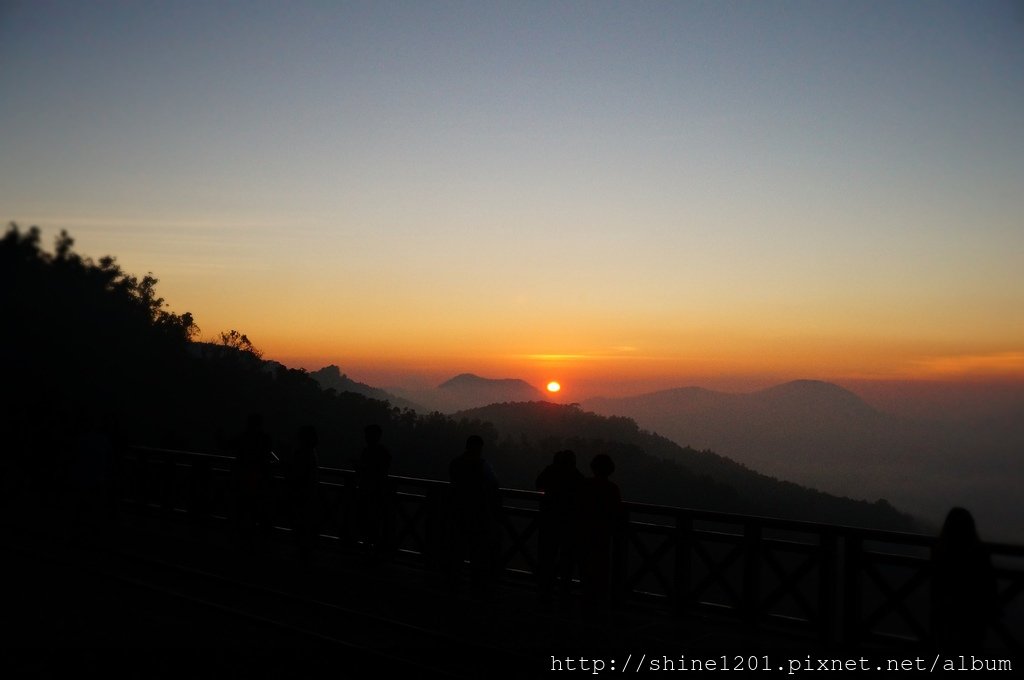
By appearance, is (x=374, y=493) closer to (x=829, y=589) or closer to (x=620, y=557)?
(x=620, y=557)

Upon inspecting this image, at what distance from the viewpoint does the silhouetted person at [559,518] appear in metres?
10.8

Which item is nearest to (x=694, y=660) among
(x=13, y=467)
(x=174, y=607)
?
(x=174, y=607)

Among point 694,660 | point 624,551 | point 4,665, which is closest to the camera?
point 4,665

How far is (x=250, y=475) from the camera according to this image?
42.2 ft

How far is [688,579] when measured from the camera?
34.1 ft

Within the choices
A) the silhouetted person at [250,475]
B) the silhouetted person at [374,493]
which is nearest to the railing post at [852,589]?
the silhouetted person at [374,493]

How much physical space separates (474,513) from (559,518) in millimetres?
1131

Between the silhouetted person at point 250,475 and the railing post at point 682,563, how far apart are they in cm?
584

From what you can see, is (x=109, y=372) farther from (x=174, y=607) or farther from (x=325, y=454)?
(x=174, y=607)

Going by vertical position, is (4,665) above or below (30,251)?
below

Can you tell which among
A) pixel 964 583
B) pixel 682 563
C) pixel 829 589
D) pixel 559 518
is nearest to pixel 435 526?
pixel 559 518

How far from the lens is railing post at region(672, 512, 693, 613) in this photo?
10.3m

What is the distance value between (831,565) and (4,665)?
25.0 feet

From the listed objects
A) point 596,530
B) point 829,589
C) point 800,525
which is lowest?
point 829,589
